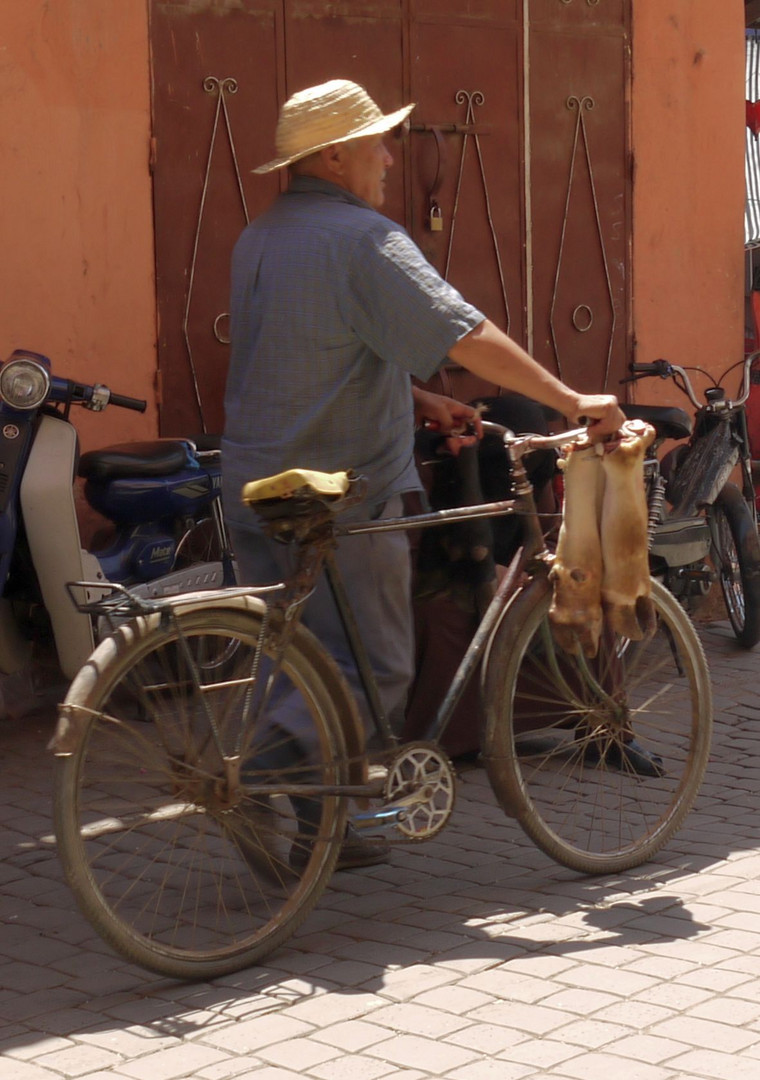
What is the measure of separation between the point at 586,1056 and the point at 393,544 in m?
1.46

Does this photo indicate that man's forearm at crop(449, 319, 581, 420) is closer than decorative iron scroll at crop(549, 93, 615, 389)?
Yes

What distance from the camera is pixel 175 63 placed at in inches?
274

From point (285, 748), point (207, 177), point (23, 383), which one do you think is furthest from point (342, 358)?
point (207, 177)

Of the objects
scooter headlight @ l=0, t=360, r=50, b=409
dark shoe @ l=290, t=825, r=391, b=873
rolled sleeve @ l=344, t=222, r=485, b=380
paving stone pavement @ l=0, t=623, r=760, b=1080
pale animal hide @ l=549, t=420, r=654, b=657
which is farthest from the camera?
scooter headlight @ l=0, t=360, r=50, b=409

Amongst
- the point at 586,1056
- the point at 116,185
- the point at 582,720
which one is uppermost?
the point at 116,185

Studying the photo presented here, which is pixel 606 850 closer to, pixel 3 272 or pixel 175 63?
pixel 3 272

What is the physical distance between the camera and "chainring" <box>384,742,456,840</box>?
3988 millimetres

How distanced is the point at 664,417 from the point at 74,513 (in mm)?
2390

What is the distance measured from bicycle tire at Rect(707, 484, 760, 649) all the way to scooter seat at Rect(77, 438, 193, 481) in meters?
2.59

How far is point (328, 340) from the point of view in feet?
13.6

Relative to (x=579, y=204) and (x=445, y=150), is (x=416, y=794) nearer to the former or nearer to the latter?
(x=445, y=150)

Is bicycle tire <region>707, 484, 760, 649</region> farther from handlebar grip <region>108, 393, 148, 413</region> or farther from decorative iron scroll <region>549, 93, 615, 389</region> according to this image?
handlebar grip <region>108, 393, 148, 413</region>

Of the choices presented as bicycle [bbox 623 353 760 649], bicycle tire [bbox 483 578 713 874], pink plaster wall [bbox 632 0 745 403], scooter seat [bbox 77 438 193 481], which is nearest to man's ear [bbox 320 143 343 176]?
bicycle tire [bbox 483 578 713 874]

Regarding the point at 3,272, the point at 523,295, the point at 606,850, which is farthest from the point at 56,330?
the point at 606,850
